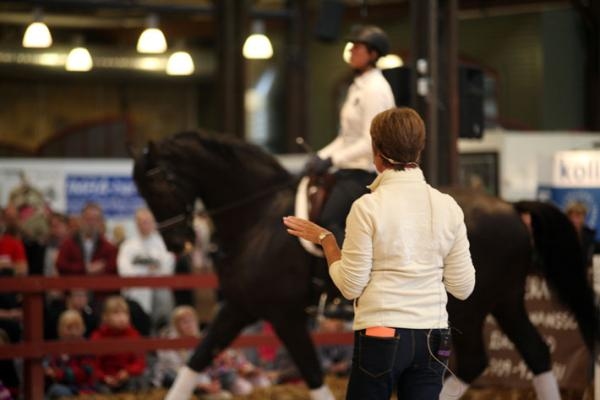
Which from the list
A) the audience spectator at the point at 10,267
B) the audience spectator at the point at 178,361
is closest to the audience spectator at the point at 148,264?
the audience spectator at the point at 10,267

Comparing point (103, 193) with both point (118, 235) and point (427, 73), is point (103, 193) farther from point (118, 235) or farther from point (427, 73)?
point (427, 73)

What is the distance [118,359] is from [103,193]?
451 cm

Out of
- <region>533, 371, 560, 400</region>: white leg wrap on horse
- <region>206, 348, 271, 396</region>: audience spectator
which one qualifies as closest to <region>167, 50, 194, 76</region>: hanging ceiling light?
<region>206, 348, 271, 396</region>: audience spectator

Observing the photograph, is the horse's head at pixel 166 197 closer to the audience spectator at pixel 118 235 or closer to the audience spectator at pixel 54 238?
the audience spectator at pixel 54 238

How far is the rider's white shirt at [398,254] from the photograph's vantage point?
15.9 feet

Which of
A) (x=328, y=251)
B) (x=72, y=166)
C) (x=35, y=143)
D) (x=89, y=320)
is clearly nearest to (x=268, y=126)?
(x=35, y=143)

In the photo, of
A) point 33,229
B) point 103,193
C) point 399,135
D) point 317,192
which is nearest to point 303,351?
point 317,192

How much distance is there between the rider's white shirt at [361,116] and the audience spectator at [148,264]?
459 cm

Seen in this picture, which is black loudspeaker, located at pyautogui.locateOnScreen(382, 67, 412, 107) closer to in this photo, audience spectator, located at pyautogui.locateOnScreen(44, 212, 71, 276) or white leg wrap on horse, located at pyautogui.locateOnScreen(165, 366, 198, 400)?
white leg wrap on horse, located at pyautogui.locateOnScreen(165, 366, 198, 400)

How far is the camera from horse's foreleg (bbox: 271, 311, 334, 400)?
344 inches

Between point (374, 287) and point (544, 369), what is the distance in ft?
12.6

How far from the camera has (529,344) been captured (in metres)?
8.45

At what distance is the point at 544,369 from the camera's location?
843cm

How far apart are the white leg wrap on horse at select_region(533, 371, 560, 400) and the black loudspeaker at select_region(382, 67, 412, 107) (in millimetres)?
3042
